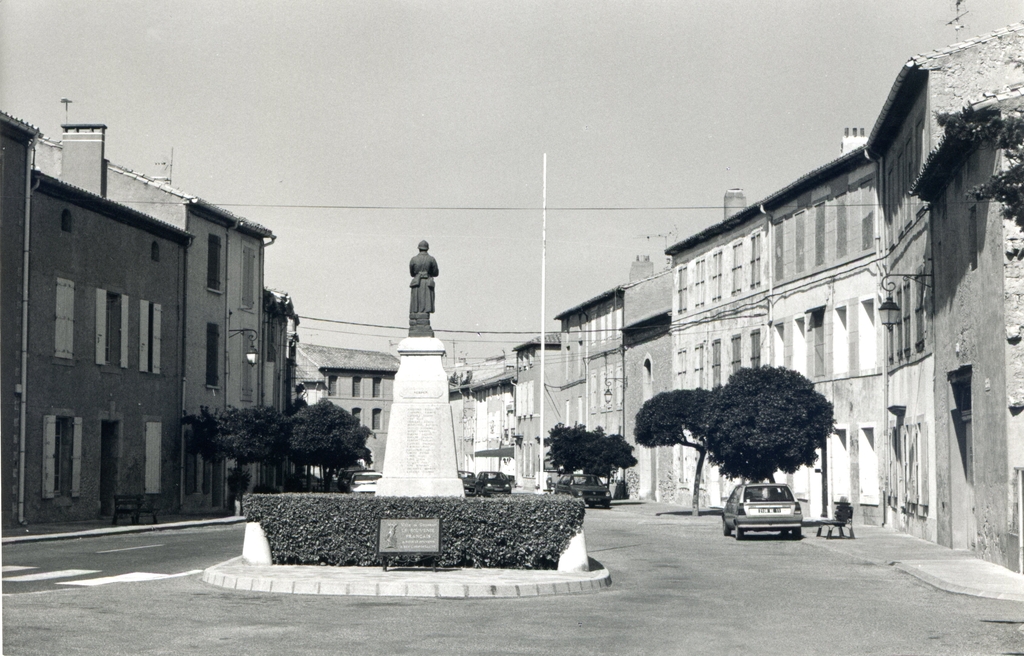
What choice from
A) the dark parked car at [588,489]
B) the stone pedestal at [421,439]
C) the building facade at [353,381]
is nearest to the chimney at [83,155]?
the dark parked car at [588,489]

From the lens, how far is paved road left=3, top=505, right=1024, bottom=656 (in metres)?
11.2

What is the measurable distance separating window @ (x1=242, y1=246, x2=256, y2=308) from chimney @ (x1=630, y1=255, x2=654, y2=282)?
26146 millimetres

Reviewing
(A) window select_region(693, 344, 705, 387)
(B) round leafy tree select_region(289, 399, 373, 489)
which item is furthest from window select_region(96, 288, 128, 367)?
(A) window select_region(693, 344, 705, 387)

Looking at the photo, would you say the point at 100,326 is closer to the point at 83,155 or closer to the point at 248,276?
the point at 83,155

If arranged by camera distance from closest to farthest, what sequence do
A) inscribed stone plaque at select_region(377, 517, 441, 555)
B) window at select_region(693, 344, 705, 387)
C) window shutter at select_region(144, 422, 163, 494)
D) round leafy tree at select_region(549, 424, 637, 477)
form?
inscribed stone plaque at select_region(377, 517, 441, 555) < window shutter at select_region(144, 422, 163, 494) < window at select_region(693, 344, 705, 387) < round leafy tree at select_region(549, 424, 637, 477)

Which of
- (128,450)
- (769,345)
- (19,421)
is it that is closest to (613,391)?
(769,345)

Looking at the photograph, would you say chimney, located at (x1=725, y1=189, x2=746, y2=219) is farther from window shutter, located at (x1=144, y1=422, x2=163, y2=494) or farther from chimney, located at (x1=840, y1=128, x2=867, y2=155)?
window shutter, located at (x1=144, y1=422, x2=163, y2=494)

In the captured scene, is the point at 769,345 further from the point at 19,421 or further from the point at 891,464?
the point at 19,421

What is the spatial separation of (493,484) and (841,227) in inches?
847

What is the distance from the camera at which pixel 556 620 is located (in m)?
13.3

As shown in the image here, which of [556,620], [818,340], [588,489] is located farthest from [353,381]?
[556,620]

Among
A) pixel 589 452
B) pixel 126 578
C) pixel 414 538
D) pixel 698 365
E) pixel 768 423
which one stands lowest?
pixel 126 578

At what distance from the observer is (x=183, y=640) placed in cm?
1124

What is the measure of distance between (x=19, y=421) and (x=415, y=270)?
12.1m
